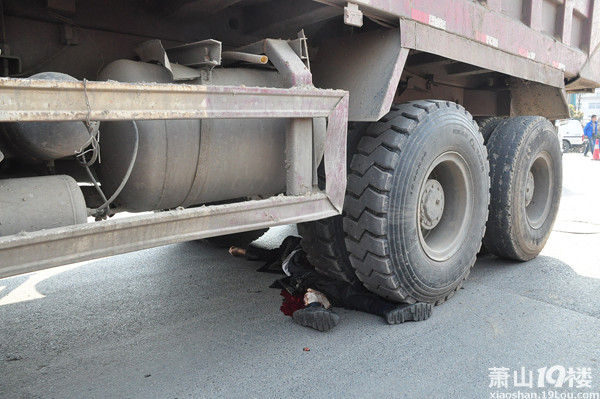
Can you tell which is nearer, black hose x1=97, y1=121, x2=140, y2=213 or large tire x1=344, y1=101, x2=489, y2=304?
black hose x1=97, y1=121, x2=140, y2=213

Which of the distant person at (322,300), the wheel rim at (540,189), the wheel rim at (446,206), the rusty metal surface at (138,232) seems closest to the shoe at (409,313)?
the distant person at (322,300)

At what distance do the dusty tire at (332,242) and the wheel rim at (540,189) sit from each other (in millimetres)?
2335

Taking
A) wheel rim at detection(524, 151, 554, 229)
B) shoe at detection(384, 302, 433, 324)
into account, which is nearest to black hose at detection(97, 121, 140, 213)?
shoe at detection(384, 302, 433, 324)

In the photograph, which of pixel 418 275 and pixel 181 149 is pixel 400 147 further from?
pixel 181 149

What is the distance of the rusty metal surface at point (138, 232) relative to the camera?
167 centimetres

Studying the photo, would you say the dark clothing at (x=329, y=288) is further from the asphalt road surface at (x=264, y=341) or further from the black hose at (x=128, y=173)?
the black hose at (x=128, y=173)

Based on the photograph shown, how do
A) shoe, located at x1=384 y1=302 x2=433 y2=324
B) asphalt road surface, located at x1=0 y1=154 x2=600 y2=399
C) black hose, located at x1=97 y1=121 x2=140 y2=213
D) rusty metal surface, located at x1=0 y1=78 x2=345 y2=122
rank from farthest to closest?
shoe, located at x1=384 y1=302 x2=433 y2=324 → asphalt road surface, located at x1=0 y1=154 x2=600 y2=399 → black hose, located at x1=97 y1=121 x2=140 y2=213 → rusty metal surface, located at x1=0 y1=78 x2=345 y2=122

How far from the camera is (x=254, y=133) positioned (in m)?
2.55

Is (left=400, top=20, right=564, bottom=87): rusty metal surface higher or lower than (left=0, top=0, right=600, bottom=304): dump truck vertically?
higher

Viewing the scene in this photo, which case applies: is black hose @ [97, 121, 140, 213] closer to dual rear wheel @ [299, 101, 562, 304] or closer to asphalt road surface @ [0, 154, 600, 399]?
asphalt road surface @ [0, 154, 600, 399]

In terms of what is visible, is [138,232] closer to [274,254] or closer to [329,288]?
[329,288]

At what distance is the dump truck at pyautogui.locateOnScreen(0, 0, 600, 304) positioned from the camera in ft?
6.07

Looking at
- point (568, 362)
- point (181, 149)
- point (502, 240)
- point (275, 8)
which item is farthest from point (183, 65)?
point (502, 240)

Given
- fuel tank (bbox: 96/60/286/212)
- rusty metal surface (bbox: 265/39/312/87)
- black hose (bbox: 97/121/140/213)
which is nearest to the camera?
black hose (bbox: 97/121/140/213)
